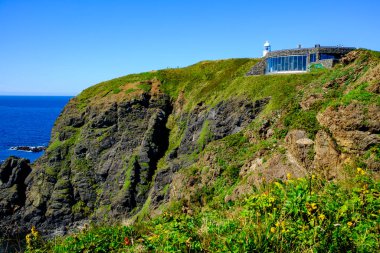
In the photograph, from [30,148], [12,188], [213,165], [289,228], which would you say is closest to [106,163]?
[12,188]

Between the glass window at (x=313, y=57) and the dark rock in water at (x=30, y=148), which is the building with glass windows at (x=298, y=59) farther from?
the dark rock in water at (x=30, y=148)

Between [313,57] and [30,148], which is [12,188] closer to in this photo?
[313,57]

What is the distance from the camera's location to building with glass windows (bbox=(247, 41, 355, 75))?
4584 cm

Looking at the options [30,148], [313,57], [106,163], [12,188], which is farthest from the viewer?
[30,148]

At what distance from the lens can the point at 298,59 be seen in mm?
48125

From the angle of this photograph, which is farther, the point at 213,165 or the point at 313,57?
Result: the point at 313,57

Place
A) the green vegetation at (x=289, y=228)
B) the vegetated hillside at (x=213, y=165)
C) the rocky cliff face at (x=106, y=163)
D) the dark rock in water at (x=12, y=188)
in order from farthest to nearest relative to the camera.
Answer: the dark rock in water at (x=12, y=188)
the rocky cliff face at (x=106, y=163)
the vegetated hillside at (x=213, y=165)
the green vegetation at (x=289, y=228)

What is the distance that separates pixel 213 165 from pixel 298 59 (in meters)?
20.8

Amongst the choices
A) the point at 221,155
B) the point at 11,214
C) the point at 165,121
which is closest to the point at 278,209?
the point at 221,155

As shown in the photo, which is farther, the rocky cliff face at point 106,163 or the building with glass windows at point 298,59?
the rocky cliff face at point 106,163

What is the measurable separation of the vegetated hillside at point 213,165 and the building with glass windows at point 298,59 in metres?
2.41

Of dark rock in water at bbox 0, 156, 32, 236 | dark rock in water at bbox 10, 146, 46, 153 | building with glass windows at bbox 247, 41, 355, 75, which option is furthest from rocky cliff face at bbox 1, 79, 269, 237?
dark rock in water at bbox 10, 146, 46, 153

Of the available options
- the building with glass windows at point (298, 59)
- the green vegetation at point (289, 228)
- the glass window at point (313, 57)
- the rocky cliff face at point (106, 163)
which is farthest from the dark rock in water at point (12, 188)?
the green vegetation at point (289, 228)

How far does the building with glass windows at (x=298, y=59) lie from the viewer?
45844 mm
